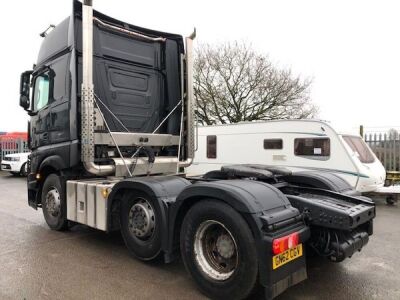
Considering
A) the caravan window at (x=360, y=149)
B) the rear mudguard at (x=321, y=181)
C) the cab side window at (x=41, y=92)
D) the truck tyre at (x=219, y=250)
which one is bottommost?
the truck tyre at (x=219, y=250)

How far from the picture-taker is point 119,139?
5.87 m

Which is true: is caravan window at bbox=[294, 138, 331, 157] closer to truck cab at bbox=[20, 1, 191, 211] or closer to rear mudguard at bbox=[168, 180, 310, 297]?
truck cab at bbox=[20, 1, 191, 211]

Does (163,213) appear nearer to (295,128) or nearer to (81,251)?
Answer: (81,251)

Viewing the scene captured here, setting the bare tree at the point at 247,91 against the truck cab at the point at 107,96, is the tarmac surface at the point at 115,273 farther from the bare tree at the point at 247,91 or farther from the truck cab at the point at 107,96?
the bare tree at the point at 247,91

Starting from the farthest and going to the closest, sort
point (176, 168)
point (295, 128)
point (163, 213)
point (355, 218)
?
point (295, 128), point (176, 168), point (163, 213), point (355, 218)

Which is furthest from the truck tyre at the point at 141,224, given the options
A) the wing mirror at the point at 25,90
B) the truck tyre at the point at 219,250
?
the wing mirror at the point at 25,90

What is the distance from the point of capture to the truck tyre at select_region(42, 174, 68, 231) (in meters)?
6.07

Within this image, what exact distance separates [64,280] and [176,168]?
300 cm

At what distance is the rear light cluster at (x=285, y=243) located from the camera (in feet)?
10.5

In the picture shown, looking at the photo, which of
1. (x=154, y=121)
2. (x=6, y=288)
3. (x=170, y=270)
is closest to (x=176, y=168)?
(x=154, y=121)

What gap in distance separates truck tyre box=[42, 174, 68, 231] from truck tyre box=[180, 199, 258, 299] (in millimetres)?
2913

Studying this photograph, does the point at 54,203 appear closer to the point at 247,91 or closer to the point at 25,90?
the point at 25,90

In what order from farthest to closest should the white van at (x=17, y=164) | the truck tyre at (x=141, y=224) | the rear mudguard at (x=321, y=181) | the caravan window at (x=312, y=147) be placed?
the white van at (x=17, y=164) < the caravan window at (x=312, y=147) < the rear mudguard at (x=321, y=181) < the truck tyre at (x=141, y=224)

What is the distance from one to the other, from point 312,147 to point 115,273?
23.8 feet
